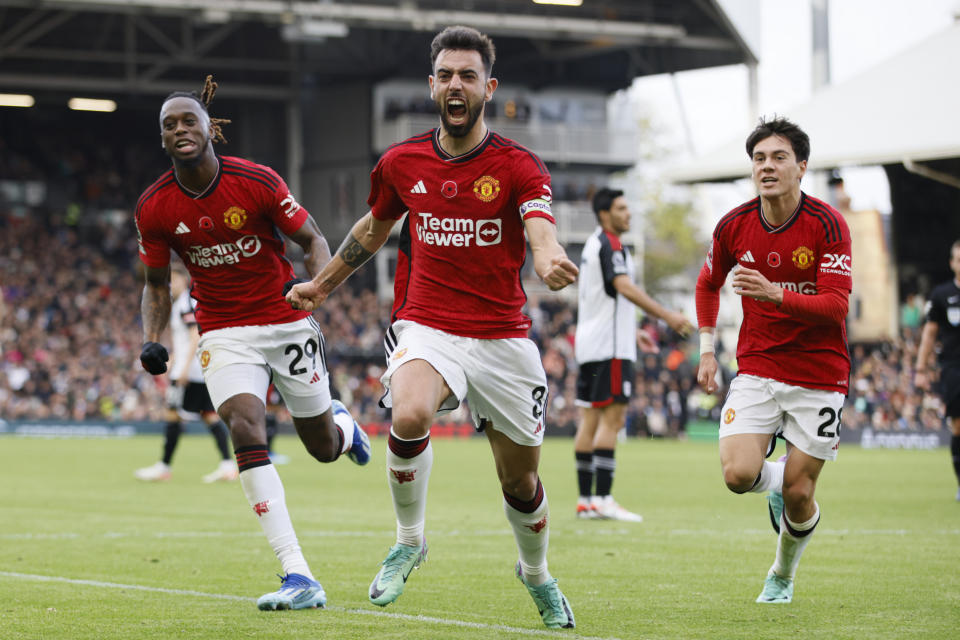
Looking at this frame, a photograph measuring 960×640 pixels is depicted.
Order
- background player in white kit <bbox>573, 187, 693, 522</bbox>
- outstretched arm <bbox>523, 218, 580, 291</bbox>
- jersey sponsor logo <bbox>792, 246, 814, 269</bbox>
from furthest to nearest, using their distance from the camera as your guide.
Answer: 1. background player in white kit <bbox>573, 187, 693, 522</bbox>
2. jersey sponsor logo <bbox>792, 246, 814, 269</bbox>
3. outstretched arm <bbox>523, 218, 580, 291</bbox>

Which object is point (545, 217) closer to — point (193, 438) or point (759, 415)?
point (759, 415)

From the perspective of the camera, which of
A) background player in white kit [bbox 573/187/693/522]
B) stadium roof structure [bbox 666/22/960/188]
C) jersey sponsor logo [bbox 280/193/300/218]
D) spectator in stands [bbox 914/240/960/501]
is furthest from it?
stadium roof structure [bbox 666/22/960/188]

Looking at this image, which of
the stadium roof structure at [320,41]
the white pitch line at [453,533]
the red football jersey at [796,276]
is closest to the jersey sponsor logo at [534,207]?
the red football jersey at [796,276]

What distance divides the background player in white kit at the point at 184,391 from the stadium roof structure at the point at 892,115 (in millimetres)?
13697

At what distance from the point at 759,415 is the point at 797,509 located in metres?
0.53

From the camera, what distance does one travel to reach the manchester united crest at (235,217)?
24.8ft

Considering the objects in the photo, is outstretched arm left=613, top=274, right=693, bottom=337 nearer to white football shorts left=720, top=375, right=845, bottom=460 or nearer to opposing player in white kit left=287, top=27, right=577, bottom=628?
white football shorts left=720, top=375, right=845, bottom=460

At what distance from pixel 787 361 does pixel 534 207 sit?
1.89m

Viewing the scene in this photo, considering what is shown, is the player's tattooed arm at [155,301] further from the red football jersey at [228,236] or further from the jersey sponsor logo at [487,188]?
the jersey sponsor logo at [487,188]

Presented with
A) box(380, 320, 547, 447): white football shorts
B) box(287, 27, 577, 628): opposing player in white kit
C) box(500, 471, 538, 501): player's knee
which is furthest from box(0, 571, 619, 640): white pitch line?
box(380, 320, 547, 447): white football shorts

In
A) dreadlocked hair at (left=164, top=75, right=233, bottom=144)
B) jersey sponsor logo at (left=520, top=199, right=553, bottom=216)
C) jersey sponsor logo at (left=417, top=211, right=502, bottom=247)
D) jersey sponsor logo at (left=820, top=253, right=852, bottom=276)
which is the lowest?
jersey sponsor logo at (left=820, top=253, right=852, bottom=276)

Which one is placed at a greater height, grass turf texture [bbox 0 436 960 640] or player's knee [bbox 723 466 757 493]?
player's knee [bbox 723 466 757 493]

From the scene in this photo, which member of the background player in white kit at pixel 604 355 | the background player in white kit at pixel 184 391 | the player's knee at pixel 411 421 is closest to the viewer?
the player's knee at pixel 411 421

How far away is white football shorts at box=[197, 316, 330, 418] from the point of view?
7.48m
